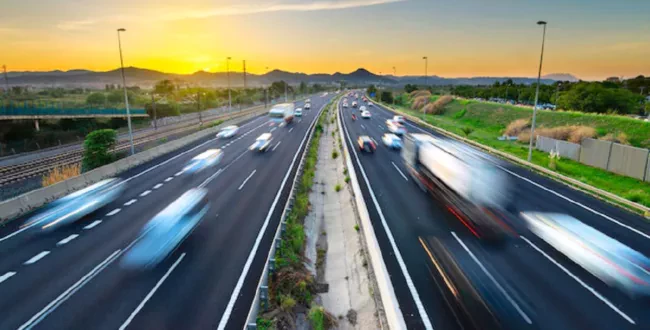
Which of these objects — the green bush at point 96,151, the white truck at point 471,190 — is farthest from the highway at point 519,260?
the green bush at point 96,151

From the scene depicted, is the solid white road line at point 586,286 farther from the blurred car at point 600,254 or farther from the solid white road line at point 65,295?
the solid white road line at point 65,295

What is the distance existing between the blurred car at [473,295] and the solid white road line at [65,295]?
11933 millimetres

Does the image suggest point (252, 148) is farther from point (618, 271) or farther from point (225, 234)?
point (618, 271)

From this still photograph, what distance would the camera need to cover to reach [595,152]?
2908cm

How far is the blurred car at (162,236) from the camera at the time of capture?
13292 mm

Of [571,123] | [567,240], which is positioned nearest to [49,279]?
[567,240]

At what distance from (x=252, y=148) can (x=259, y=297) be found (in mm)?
28622

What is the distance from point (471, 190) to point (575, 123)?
35100mm

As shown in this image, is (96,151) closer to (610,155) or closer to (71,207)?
(71,207)

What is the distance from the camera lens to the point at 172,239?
14203 millimetres

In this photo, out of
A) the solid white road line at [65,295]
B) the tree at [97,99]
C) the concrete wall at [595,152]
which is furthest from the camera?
the tree at [97,99]

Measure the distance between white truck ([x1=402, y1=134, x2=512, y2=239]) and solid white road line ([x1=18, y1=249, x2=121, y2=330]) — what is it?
601 inches

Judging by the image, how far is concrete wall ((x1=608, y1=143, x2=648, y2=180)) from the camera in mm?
24547

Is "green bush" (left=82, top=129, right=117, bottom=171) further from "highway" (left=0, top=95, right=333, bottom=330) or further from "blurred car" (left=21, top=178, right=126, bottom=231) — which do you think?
"highway" (left=0, top=95, right=333, bottom=330)
